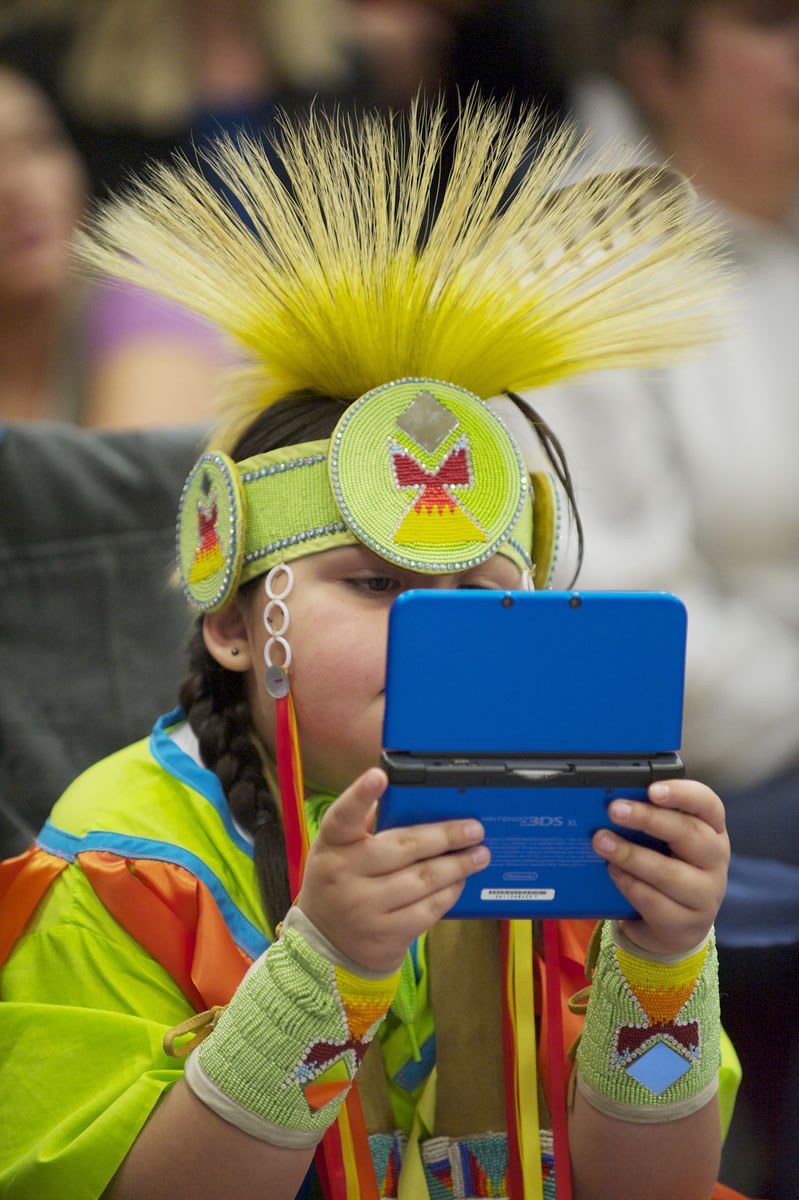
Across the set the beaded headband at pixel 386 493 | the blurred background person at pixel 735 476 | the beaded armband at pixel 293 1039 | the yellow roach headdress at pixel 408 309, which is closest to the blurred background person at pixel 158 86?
the blurred background person at pixel 735 476

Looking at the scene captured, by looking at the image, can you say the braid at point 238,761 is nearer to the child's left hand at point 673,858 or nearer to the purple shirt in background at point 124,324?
the child's left hand at point 673,858

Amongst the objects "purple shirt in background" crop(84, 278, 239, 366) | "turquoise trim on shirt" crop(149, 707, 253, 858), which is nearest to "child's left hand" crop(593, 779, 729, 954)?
"turquoise trim on shirt" crop(149, 707, 253, 858)

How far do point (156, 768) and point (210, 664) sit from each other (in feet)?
0.45

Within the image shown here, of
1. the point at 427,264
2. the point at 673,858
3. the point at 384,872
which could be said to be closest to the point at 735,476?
the point at 427,264

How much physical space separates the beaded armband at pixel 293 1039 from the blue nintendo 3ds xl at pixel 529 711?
4.9 inches

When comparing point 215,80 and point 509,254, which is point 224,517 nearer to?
point 509,254

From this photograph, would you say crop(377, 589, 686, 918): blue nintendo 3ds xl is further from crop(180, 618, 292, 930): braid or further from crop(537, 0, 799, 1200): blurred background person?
crop(537, 0, 799, 1200): blurred background person

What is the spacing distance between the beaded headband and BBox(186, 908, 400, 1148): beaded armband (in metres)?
0.36

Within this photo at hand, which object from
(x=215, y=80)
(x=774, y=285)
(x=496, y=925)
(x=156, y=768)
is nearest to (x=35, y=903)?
(x=156, y=768)

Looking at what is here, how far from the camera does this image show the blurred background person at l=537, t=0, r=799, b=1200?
1584mm

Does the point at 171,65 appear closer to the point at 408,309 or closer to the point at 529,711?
the point at 408,309

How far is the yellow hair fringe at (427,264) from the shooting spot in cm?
118

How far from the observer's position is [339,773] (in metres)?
1.16

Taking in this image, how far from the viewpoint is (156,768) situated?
122cm
